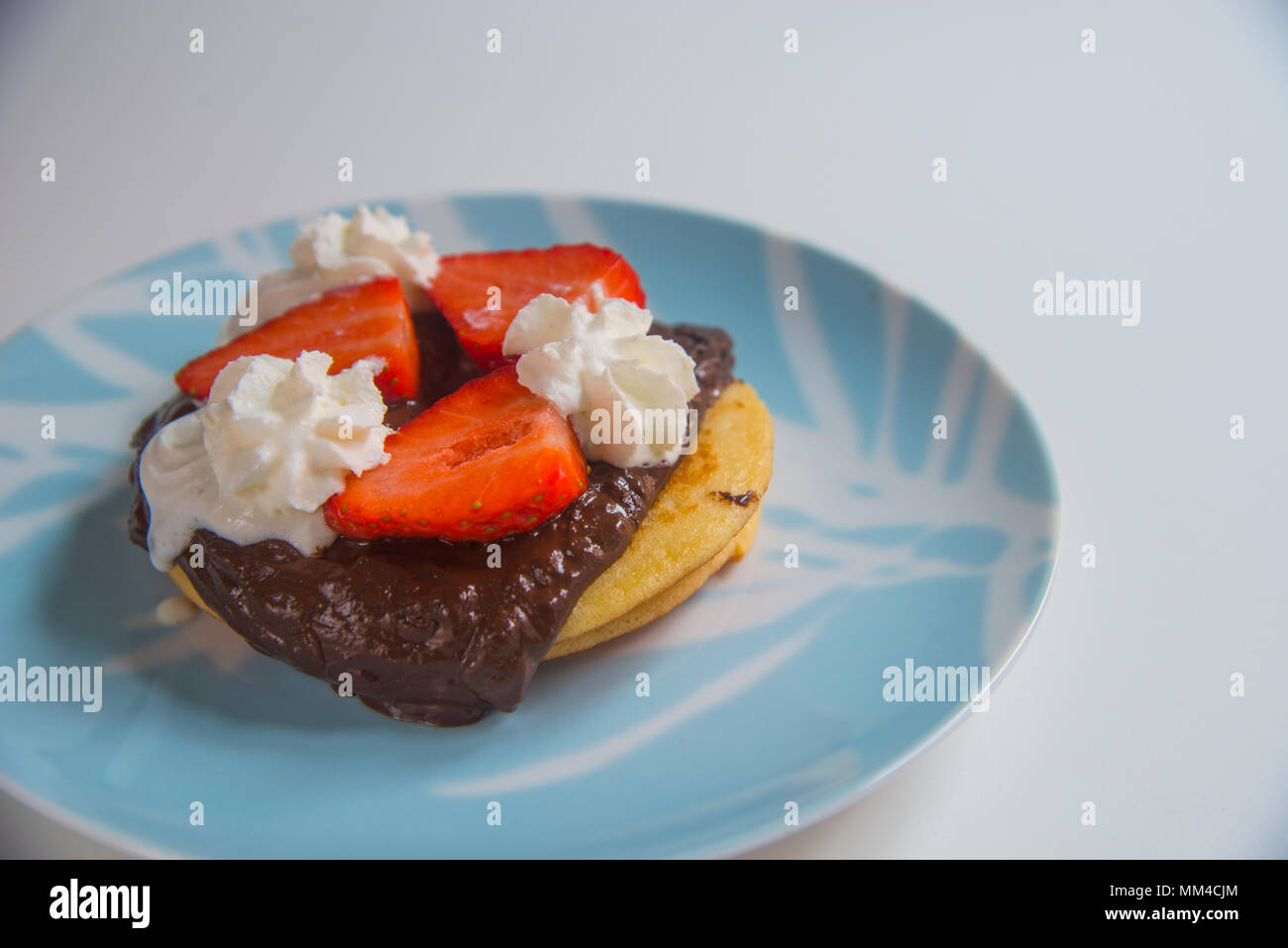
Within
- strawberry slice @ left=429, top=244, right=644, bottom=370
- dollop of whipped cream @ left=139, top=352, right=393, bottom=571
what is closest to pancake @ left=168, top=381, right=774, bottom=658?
dollop of whipped cream @ left=139, top=352, right=393, bottom=571

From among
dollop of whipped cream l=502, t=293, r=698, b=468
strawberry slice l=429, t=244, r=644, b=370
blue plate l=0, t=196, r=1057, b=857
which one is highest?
strawberry slice l=429, t=244, r=644, b=370

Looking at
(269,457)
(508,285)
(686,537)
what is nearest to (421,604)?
(269,457)

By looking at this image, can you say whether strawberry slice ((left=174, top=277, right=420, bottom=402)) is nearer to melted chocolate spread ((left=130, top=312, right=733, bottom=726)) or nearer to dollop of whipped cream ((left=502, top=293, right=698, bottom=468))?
dollop of whipped cream ((left=502, top=293, right=698, bottom=468))

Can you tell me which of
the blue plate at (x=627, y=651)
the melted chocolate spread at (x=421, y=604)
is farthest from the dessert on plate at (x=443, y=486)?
the blue plate at (x=627, y=651)

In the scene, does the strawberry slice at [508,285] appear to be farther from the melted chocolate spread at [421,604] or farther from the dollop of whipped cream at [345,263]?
the melted chocolate spread at [421,604]

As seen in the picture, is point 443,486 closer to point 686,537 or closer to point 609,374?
point 609,374

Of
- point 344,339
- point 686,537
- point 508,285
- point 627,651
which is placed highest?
point 508,285
